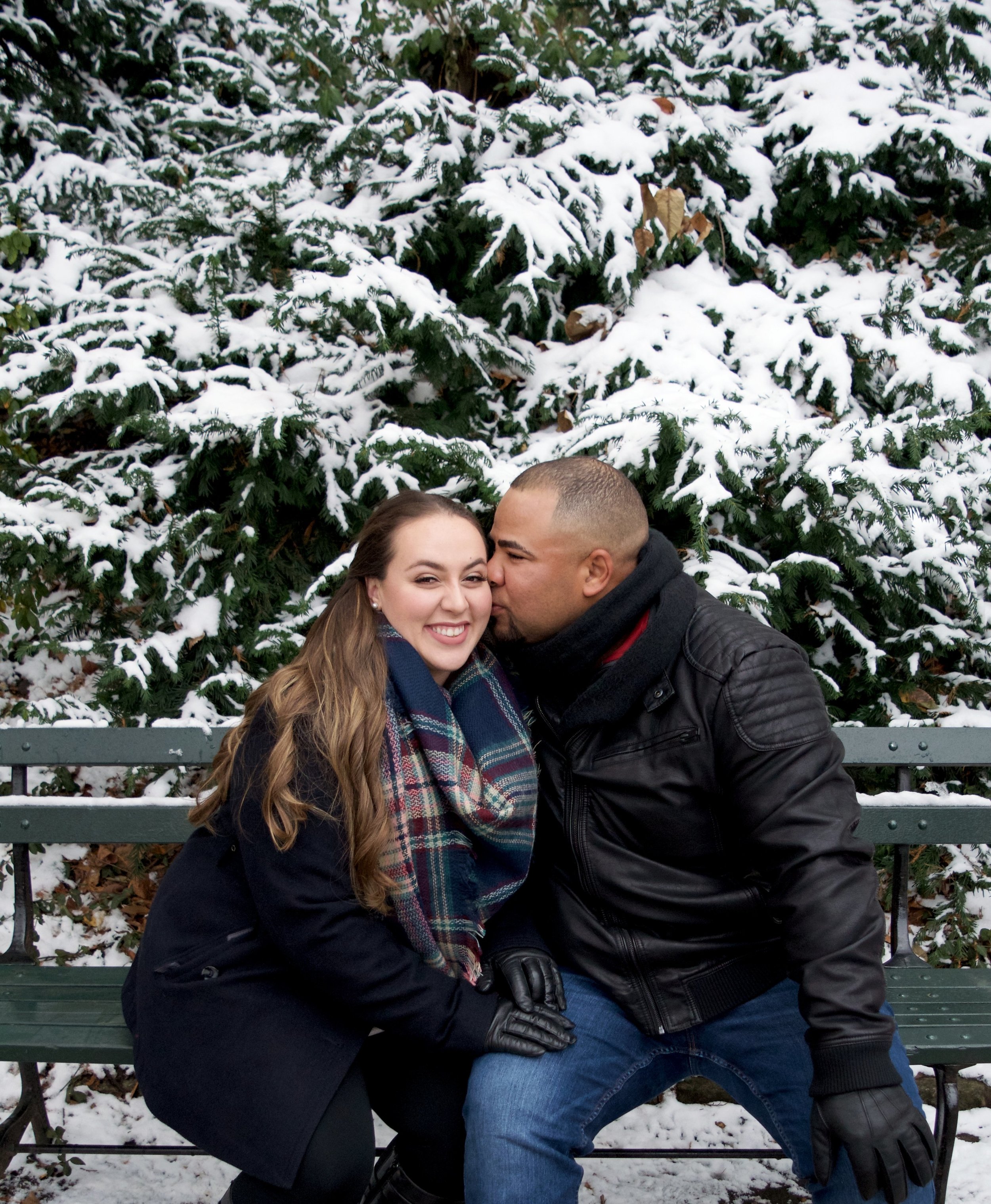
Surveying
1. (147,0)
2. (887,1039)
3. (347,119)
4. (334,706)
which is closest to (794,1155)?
(887,1039)

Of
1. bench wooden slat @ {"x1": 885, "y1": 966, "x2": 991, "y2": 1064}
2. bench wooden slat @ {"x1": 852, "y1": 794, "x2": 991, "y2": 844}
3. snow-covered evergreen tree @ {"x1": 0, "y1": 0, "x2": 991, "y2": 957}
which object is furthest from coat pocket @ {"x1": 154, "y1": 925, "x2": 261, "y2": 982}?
bench wooden slat @ {"x1": 852, "y1": 794, "x2": 991, "y2": 844}

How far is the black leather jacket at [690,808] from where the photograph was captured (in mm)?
1829

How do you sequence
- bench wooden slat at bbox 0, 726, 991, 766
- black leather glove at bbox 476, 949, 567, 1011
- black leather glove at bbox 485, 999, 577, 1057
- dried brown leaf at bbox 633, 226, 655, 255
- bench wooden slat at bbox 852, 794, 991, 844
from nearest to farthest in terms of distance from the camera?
black leather glove at bbox 485, 999, 577, 1057
black leather glove at bbox 476, 949, 567, 1011
bench wooden slat at bbox 852, 794, 991, 844
bench wooden slat at bbox 0, 726, 991, 766
dried brown leaf at bbox 633, 226, 655, 255

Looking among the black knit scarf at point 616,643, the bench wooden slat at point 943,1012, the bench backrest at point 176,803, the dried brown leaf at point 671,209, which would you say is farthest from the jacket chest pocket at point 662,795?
the dried brown leaf at point 671,209

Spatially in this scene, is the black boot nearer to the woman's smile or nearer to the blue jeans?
the blue jeans

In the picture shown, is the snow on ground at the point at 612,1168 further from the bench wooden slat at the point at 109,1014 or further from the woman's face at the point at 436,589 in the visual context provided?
the woman's face at the point at 436,589

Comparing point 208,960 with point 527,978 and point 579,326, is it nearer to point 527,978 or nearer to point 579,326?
point 527,978

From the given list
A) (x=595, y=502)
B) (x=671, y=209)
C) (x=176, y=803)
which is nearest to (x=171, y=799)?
(x=176, y=803)

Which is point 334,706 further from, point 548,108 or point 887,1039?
point 548,108

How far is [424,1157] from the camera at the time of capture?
1964 mm

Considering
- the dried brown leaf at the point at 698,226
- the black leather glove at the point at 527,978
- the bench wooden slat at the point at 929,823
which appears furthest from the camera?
the dried brown leaf at the point at 698,226

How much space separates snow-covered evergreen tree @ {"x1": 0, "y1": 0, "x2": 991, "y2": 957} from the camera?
3.22m

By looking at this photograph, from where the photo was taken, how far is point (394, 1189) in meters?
2.02

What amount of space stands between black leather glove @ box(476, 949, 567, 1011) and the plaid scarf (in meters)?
0.05
